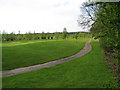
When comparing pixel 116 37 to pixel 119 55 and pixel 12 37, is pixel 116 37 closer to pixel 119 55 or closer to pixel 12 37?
pixel 119 55

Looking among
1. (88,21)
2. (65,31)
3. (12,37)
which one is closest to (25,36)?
(12,37)

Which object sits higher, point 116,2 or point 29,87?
point 116,2

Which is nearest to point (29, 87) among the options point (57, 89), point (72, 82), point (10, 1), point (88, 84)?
point (57, 89)

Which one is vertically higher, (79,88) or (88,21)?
(88,21)

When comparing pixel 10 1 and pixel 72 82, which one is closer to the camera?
pixel 72 82

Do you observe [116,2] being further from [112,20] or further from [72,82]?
[72,82]

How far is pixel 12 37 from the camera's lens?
87.6 m

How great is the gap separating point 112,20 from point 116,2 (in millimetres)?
771

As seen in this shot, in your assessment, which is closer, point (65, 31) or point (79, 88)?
point (79, 88)

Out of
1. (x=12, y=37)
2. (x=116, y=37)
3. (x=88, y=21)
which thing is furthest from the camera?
(x=12, y=37)

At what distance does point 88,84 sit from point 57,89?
259 centimetres

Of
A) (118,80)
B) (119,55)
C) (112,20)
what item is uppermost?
(112,20)

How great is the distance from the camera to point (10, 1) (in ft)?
72.5

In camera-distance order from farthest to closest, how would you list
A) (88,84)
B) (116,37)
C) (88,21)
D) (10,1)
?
(88,21), (10,1), (88,84), (116,37)
